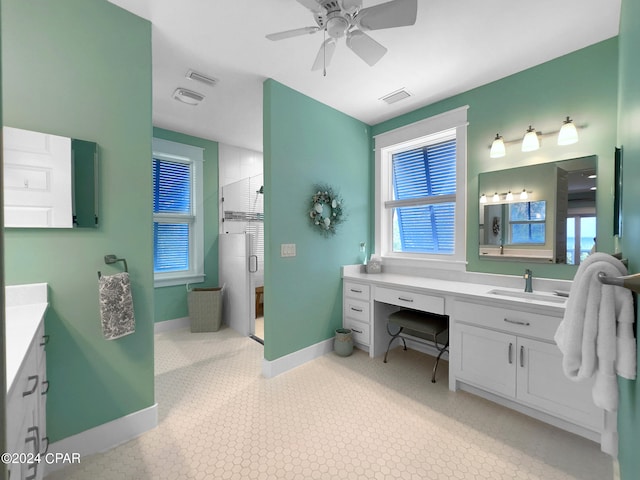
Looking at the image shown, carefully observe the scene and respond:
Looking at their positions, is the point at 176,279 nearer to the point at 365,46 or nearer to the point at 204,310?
the point at 204,310

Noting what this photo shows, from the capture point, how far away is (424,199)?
10.8ft

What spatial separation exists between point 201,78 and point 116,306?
2053 millimetres

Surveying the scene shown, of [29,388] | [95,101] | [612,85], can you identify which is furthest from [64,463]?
[612,85]

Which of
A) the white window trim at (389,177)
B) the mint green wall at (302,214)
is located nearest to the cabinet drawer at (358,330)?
the mint green wall at (302,214)

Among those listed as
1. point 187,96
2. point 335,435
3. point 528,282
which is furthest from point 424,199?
point 187,96

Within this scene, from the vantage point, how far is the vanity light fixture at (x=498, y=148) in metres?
2.61

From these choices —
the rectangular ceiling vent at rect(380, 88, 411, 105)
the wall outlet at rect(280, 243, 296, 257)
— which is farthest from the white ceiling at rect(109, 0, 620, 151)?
the wall outlet at rect(280, 243, 296, 257)

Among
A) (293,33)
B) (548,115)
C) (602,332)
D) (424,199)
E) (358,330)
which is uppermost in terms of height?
(293,33)

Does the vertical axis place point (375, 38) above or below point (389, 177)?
above

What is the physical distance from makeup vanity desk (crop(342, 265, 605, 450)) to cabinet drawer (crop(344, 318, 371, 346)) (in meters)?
0.40

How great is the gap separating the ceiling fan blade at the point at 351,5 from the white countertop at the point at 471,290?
2.06 meters

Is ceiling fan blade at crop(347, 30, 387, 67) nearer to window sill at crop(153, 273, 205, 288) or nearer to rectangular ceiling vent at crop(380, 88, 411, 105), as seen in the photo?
rectangular ceiling vent at crop(380, 88, 411, 105)

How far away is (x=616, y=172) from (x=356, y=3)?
1.94 metres

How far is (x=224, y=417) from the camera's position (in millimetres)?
2117
